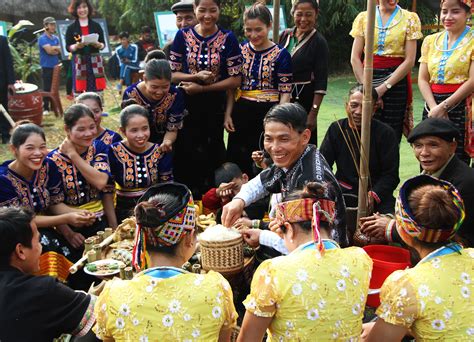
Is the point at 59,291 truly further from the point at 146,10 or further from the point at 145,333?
the point at 146,10

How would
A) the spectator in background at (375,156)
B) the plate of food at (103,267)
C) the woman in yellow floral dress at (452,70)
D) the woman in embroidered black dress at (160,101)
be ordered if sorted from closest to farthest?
the plate of food at (103,267) < the spectator in background at (375,156) < the woman in yellow floral dress at (452,70) < the woman in embroidered black dress at (160,101)

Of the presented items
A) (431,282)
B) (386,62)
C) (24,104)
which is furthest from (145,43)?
(431,282)

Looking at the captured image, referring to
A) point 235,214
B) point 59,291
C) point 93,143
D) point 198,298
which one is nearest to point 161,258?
point 198,298

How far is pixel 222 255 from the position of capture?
289 centimetres

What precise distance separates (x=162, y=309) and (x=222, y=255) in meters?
0.91

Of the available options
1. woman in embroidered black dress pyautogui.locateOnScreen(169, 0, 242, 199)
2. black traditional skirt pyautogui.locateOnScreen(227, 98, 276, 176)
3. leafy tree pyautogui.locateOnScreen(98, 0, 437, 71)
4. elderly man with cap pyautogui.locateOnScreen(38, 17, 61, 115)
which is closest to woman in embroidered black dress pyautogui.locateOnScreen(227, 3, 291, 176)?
black traditional skirt pyautogui.locateOnScreen(227, 98, 276, 176)

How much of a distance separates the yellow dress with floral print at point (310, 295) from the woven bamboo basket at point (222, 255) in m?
0.78

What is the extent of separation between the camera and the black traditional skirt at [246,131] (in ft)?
15.8

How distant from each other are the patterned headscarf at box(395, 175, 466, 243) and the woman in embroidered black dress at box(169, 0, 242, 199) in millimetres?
2764

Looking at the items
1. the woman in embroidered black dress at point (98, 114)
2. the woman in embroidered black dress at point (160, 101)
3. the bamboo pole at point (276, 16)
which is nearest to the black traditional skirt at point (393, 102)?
the bamboo pole at point (276, 16)

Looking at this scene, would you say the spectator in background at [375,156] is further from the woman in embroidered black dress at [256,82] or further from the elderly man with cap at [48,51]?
the elderly man with cap at [48,51]

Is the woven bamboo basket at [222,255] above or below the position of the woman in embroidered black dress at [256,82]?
below

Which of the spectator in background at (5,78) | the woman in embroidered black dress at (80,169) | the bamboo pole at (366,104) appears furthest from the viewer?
the spectator in background at (5,78)

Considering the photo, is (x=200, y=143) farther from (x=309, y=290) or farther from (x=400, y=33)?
(x=309, y=290)
